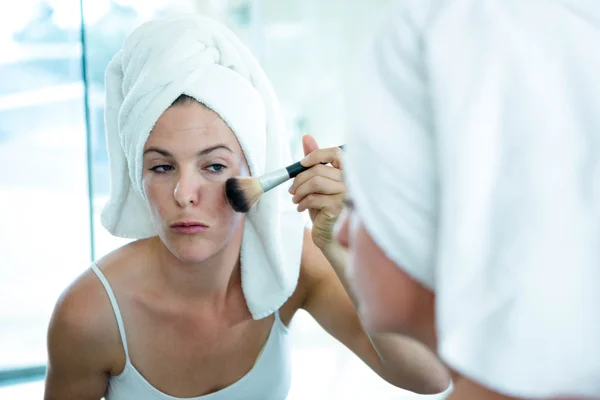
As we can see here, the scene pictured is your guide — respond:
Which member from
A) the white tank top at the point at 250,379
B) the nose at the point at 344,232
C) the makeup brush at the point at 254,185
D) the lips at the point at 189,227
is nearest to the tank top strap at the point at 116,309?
the white tank top at the point at 250,379

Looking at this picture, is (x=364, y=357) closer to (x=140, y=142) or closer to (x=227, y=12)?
(x=140, y=142)

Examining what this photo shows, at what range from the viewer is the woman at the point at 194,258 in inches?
39.9

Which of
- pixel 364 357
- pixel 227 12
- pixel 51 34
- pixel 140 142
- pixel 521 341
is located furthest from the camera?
pixel 227 12

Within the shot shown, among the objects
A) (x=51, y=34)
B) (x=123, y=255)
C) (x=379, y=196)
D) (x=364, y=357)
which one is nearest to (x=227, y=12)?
(x=51, y=34)

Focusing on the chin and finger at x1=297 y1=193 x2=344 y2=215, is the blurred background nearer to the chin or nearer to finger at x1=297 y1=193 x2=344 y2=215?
the chin

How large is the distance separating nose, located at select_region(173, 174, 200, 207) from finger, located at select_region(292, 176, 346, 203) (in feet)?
0.69

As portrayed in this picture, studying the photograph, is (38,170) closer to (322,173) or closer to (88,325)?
(88,325)

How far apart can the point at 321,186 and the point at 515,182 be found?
47 cm

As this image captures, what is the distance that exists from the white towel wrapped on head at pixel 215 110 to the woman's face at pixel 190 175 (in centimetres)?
2

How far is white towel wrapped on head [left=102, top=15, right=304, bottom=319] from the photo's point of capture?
1.01m

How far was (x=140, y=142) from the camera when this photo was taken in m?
1.03

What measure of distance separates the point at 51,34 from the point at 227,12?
1.81 feet

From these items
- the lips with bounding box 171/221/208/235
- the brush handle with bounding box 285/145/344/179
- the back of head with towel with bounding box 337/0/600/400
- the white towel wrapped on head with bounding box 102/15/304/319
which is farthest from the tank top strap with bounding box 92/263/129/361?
the back of head with towel with bounding box 337/0/600/400

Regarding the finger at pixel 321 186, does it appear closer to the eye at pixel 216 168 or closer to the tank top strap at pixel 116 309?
the eye at pixel 216 168
